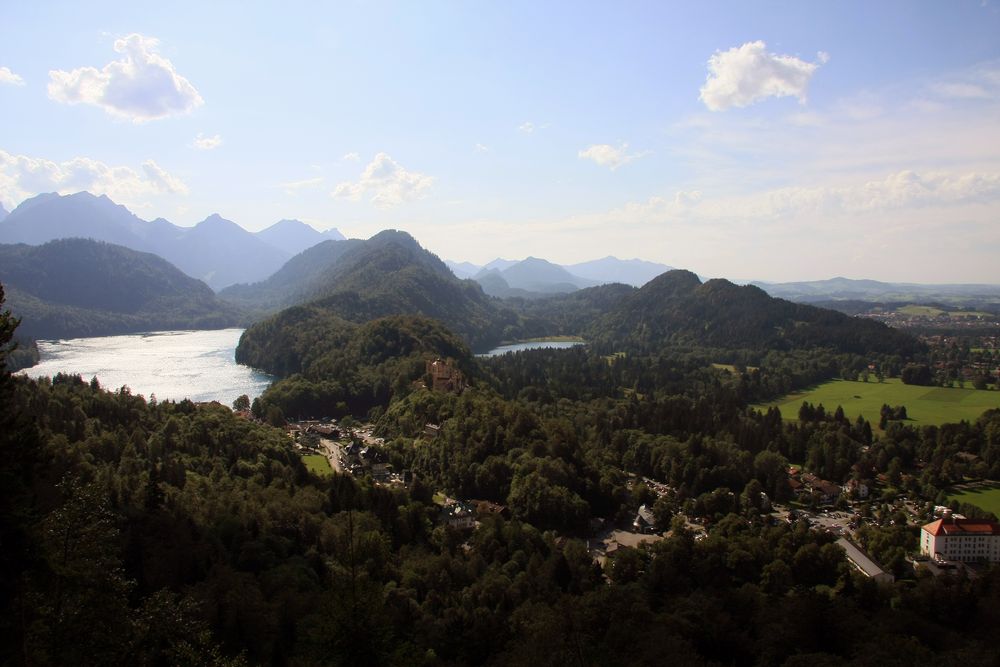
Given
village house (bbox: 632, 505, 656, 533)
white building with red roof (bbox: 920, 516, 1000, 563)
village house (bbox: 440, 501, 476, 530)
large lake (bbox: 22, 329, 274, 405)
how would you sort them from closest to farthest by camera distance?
white building with red roof (bbox: 920, 516, 1000, 563), village house (bbox: 440, 501, 476, 530), village house (bbox: 632, 505, 656, 533), large lake (bbox: 22, 329, 274, 405)

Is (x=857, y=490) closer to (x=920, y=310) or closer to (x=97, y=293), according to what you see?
(x=97, y=293)

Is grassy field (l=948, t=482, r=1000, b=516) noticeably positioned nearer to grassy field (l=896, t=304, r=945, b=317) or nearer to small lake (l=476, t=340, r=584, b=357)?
small lake (l=476, t=340, r=584, b=357)

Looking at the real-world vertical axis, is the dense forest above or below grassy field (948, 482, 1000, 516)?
above

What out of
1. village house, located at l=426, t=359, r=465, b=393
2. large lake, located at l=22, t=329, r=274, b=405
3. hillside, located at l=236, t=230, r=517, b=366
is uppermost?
hillside, located at l=236, t=230, r=517, b=366

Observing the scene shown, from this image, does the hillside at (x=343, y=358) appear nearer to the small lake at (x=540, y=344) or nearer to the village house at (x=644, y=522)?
the village house at (x=644, y=522)

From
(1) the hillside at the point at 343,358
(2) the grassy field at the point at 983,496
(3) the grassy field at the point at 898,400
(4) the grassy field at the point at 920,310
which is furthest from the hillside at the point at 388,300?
(4) the grassy field at the point at 920,310

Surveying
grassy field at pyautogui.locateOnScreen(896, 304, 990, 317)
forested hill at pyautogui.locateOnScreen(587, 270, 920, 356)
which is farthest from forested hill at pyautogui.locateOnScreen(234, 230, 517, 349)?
grassy field at pyautogui.locateOnScreen(896, 304, 990, 317)

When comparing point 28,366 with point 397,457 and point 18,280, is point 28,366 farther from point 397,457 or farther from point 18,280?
point 18,280
